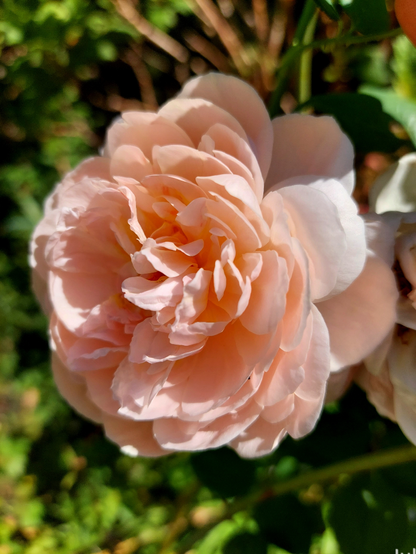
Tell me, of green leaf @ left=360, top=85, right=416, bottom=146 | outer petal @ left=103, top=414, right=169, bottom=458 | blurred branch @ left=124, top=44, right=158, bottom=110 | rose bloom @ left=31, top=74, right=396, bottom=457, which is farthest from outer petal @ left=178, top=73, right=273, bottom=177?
blurred branch @ left=124, top=44, right=158, bottom=110

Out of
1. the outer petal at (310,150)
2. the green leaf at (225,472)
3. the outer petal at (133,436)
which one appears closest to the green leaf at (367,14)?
the outer petal at (310,150)

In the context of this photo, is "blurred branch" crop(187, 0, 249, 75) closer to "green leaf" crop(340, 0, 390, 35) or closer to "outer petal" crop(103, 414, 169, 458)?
"green leaf" crop(340, 0, 390, 35)

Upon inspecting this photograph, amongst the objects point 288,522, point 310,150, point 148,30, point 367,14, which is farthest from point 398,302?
point 148,30

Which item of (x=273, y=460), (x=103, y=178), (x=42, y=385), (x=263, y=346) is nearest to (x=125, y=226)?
(x=103, y=178)

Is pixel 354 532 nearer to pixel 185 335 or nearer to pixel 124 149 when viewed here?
pixel 185 335

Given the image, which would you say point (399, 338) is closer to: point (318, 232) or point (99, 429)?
point (318, 232)

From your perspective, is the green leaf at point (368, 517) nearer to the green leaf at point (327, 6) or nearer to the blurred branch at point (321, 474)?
the blurred branch at point (321, 474)

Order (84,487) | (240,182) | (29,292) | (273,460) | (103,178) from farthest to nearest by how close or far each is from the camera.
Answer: (29,292) → (84,487) → (273,460) → (103,178) → (240,182)
